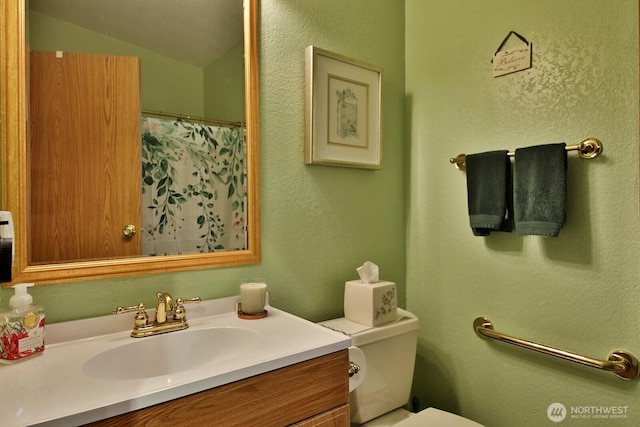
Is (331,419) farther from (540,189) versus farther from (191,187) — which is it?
(540,189)

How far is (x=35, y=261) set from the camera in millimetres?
940

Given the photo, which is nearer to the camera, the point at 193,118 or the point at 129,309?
the point at 129,309

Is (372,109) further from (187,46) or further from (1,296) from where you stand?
(1,296)

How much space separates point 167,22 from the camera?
1.17 m

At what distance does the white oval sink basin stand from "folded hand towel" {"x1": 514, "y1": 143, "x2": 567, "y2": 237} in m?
0.98

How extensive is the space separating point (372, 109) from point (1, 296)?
1402mm

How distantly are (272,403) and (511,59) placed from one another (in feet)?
4.70

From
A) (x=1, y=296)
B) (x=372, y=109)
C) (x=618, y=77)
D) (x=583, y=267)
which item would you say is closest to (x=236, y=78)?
(x=372, y=109)

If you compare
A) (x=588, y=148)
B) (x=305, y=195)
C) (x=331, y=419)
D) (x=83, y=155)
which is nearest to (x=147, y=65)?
(x=83, y=155)

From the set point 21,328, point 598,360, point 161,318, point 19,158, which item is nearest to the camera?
point 21,328

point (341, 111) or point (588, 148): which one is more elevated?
point (341, 111)

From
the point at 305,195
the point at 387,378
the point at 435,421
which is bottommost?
the point at 435,421

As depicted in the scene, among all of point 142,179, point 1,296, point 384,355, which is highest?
point 142,179

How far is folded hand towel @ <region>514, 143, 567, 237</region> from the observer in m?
1.19
